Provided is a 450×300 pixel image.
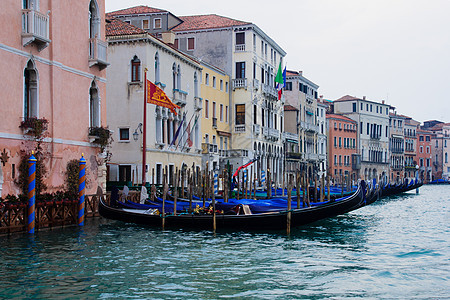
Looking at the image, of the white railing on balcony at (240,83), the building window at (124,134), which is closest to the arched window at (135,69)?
the building window at (124,134)

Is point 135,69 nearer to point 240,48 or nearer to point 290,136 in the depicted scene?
point 240,48

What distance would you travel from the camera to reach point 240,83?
108 ft

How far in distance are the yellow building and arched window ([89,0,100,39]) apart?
→ 12.2 m

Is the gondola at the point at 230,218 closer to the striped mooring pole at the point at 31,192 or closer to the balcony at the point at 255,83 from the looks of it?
the striped mooring pole at the point at 31,192

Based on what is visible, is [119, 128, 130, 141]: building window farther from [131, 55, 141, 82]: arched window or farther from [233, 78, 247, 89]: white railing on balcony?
[233, 78, 247, 89]: white railing on balcony

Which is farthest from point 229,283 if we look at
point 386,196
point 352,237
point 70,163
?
point 386,196

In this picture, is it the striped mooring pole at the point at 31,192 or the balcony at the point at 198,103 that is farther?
the balcony at the point at 198,103

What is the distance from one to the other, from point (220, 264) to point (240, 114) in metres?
23.9

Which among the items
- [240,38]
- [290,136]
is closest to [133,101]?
[240,38]

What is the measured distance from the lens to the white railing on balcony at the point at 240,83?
32.9 m

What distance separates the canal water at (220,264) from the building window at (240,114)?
18.7m

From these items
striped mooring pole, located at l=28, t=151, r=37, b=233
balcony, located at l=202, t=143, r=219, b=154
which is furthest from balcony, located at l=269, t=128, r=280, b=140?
striped mooring pole, located at l=28, t=151, r=37, b=233

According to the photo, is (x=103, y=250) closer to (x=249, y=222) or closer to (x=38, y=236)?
(x=38, y=236)

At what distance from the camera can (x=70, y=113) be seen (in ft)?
50.0
